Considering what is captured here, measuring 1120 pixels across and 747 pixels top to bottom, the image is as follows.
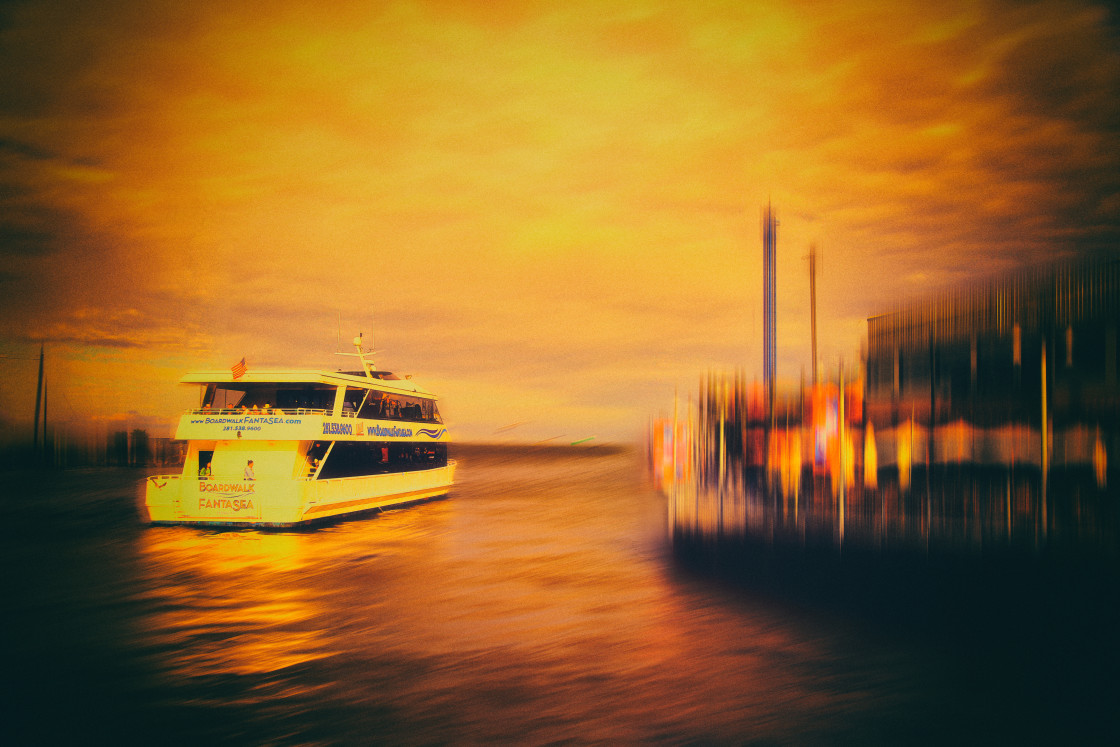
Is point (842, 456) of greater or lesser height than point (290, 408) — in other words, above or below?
below

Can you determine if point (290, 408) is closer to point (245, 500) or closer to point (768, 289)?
point (245, 500)

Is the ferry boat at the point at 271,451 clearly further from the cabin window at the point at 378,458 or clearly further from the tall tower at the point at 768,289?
the tall tower at the point at 768,289

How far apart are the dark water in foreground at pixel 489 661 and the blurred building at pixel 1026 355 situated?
578 cm

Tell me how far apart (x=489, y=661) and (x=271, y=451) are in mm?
14476

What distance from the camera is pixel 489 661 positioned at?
29.8 feet

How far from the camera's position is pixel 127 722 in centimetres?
704

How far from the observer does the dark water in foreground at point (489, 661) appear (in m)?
7.02

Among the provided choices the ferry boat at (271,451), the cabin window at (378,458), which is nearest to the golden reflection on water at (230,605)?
the ferry boat at (271,451)

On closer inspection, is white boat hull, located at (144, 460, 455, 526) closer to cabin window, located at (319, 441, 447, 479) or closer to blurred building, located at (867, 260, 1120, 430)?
cabin window, located at (319, 441, 447, 479)

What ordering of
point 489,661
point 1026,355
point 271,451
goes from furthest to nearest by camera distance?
point 271,451 → point 1026,355 → point 489,661

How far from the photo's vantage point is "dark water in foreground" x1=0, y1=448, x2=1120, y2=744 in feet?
23.0

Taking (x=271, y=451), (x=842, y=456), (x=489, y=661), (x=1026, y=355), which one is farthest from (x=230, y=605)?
(x=1026, y=355)

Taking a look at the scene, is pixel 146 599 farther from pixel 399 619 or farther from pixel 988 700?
pixel 988 700

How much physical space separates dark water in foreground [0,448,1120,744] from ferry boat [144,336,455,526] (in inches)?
131
